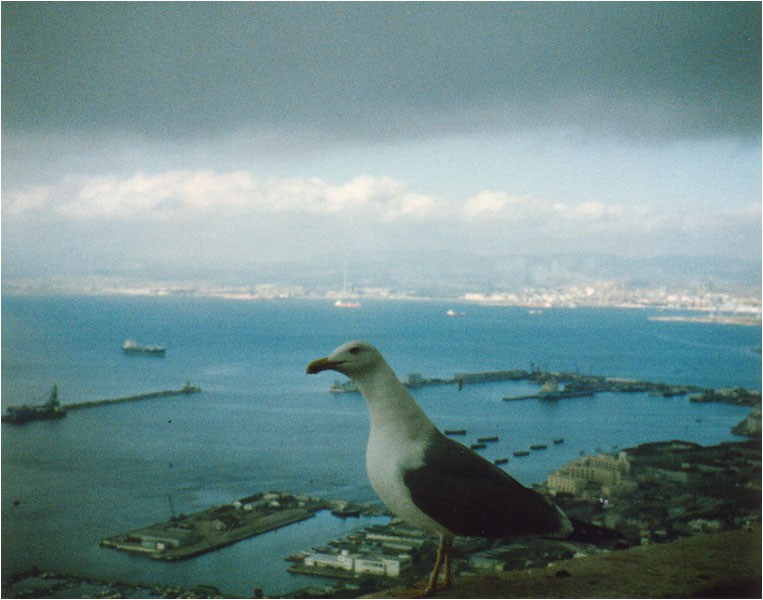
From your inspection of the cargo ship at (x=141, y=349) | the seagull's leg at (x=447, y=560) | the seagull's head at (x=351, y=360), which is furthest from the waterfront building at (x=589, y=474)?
the cargo ship at (x=141, y=349)

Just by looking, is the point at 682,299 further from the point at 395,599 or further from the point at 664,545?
the point at 395,599

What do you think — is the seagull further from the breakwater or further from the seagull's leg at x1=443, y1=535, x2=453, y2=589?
the breakwater

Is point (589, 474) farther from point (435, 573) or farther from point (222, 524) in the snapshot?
point (435, 573)

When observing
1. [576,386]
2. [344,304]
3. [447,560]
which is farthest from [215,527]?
[576,386]

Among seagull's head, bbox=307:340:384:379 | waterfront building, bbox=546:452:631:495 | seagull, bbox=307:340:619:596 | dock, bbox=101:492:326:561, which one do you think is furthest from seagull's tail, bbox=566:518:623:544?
dock, bbox=101:492:326:561

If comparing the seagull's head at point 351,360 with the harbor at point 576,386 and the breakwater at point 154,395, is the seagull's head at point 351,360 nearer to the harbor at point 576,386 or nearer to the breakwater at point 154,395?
the harbor at point 576,386

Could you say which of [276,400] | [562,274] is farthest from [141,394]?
[562,274]
